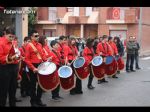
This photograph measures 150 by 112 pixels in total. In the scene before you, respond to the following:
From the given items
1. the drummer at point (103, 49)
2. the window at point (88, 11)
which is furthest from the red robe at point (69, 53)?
the window at point (88, 11)

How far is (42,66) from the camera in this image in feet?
28.0

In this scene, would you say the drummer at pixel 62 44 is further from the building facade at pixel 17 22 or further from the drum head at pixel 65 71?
the building facade at pixel 17 22

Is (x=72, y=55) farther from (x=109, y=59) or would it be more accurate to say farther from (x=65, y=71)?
(x=109, y=59)

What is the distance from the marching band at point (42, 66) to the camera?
8094 mm

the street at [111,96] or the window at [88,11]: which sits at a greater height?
the window at [88,11]

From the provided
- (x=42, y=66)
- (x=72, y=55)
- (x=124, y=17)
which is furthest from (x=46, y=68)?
(x=124, y=17)

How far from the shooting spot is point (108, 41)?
46.2 feet

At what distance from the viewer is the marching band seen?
8.09 metres

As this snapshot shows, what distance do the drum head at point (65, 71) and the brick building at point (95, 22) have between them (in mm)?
23827

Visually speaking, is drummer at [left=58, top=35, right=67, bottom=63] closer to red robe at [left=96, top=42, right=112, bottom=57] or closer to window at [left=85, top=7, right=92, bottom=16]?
red robe at [left=96, top=42, right=112, bottom=57]

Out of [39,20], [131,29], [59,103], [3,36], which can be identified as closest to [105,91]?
[59,103]

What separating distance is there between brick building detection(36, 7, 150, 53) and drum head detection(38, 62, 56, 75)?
2487 centimetres

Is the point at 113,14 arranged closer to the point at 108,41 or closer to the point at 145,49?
the point at 145,49

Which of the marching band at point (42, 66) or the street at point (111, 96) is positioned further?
the street at point (111, 96)
